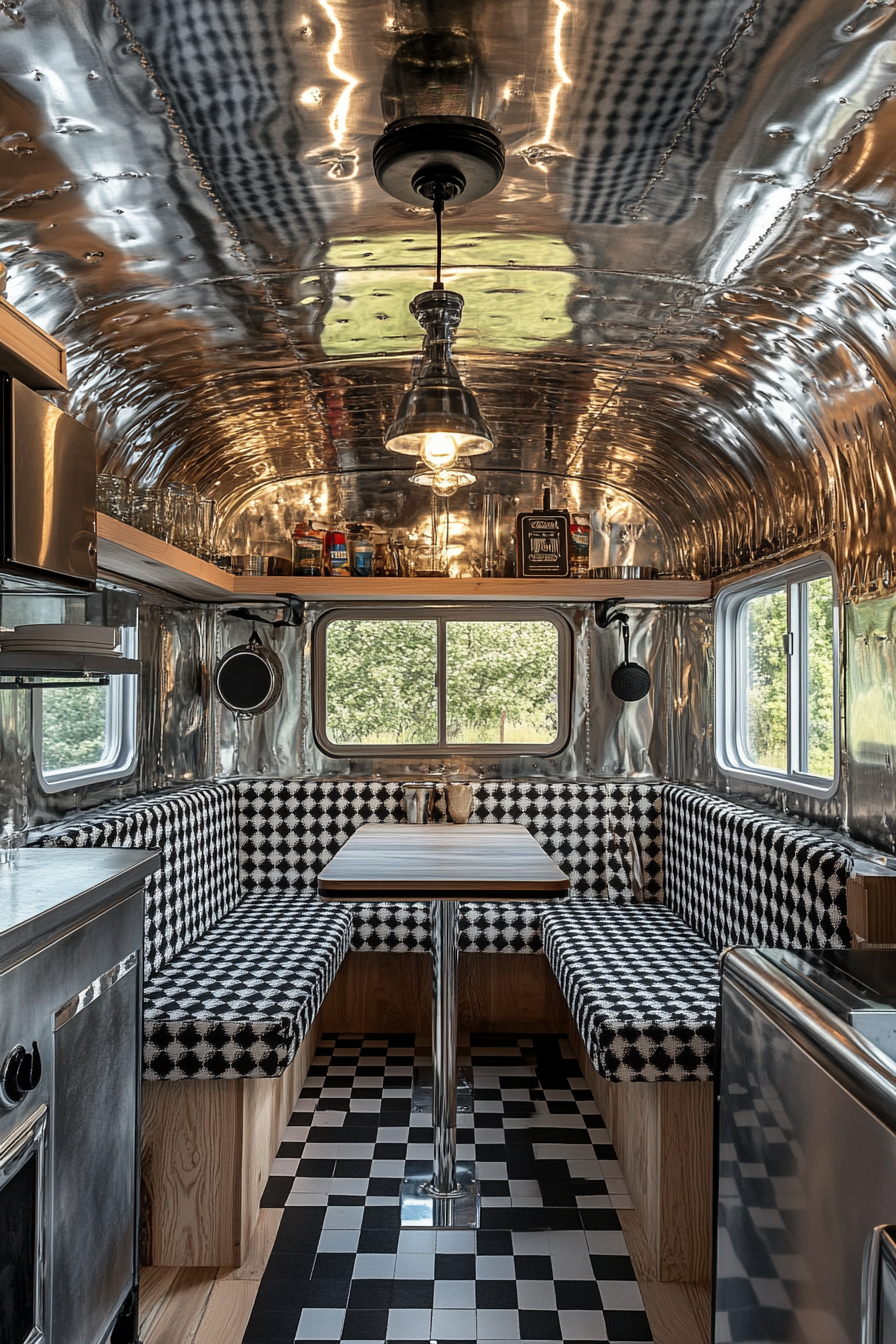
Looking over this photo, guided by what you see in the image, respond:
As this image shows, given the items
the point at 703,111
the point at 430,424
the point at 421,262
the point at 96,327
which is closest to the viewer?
the point at 703,111

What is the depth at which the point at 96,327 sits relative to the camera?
3.04 meters

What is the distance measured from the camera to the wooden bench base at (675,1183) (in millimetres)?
2803

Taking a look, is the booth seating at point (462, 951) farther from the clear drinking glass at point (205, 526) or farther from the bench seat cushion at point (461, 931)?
the clear drinking glass at point (205, 526)

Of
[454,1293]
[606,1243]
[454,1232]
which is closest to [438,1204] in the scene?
[454,1232]

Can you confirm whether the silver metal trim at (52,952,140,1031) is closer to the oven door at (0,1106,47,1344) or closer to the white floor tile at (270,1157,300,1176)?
the oven door at (0,1106,47,1344)

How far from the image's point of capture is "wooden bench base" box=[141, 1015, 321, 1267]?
284 centimetres

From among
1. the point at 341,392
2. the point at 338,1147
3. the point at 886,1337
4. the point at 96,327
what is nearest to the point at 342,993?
the point at 338,1147

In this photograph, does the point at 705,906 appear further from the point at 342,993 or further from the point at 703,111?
the point at 703,111

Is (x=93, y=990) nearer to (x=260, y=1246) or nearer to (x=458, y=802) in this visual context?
(x=260, y=1246)

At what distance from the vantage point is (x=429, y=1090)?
4074mm

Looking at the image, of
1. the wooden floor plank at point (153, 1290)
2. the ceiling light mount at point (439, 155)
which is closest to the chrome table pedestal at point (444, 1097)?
the wooden floor plank at point (153, 1290)

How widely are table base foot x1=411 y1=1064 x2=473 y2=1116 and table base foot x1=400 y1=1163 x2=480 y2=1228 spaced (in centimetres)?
55

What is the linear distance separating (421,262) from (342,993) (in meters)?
3.41

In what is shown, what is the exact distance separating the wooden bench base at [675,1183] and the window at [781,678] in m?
1.18
